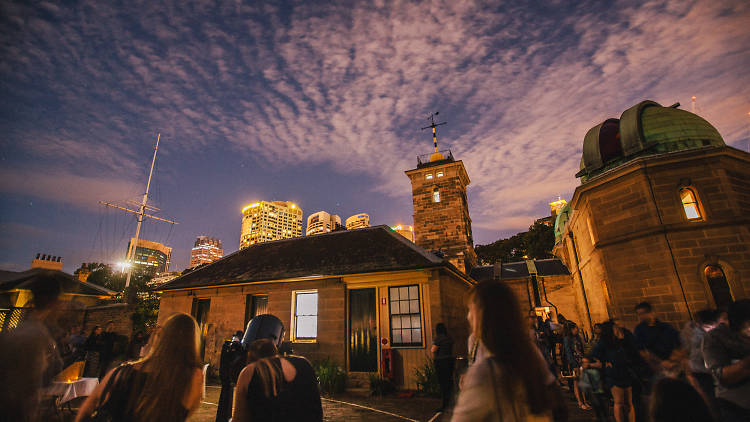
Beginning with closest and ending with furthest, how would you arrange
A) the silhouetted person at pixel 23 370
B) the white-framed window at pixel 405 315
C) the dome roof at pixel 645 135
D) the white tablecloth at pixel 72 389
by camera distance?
the silhouetted person at pixel 23 370
the white tablecloth at pixel 72 389
the white-framed window at pixel 405 315
the dome roof at pixel 645 135

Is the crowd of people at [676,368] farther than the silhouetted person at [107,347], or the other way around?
the silhouetted person at [107,347]

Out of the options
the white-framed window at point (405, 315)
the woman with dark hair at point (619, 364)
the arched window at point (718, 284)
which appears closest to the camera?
the woman with dark hair at point (619, 364)

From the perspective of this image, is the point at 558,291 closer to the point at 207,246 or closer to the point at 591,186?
the point at 591,186

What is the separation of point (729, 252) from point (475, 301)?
15572mm

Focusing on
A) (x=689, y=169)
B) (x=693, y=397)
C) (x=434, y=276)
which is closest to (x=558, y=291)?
(x=689, y=169)

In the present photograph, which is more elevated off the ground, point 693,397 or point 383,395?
point 693,397

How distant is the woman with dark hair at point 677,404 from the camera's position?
163 cm

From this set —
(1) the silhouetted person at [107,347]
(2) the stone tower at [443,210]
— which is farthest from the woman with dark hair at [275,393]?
(2) the stone tower at [443,210]

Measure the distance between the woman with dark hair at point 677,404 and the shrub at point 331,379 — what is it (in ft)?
31.6

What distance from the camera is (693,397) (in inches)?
64.9

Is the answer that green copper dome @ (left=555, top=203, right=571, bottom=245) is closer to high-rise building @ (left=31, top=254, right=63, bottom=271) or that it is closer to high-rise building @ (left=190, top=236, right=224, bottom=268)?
high-rise building @ (left=31, top=254, right=63, bottom=271)

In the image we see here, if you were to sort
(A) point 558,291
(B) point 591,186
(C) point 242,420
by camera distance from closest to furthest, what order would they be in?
(C) point 242,420, (B) point 591,186, (A) point 558,291

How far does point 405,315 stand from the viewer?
10.8 metres

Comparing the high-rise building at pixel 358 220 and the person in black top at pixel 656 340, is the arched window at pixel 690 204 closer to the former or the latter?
the person in black top at pixel 656 340
